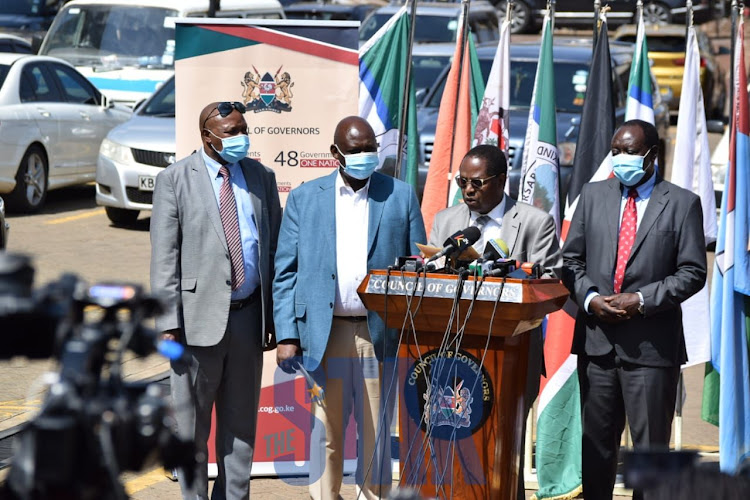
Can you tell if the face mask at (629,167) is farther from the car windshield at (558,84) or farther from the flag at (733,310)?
the car windshield at (558,84)

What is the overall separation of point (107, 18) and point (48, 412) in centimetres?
1601

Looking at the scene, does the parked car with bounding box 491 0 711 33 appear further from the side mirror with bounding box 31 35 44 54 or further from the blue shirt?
the blue shirt

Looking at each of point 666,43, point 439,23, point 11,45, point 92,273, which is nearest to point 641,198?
point 92,273

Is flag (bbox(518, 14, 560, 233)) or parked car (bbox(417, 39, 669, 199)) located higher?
parked car (bbox(417, 39, 669, 199))

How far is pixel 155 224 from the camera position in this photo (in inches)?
222

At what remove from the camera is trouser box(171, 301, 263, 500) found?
222 inches

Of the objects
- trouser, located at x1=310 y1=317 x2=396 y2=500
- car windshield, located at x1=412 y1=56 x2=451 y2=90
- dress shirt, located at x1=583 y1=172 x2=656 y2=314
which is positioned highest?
car windshield, located at x1=412 y1=56 x2=451 y2=90

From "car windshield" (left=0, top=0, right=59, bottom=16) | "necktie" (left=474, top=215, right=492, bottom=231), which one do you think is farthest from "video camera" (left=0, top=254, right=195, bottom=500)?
"car windshield" (left=0, top=0, right=59, bottom=16)

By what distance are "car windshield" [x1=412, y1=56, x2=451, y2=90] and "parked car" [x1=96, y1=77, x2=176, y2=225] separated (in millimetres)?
3382

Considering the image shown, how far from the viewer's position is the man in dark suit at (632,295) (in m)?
5.50

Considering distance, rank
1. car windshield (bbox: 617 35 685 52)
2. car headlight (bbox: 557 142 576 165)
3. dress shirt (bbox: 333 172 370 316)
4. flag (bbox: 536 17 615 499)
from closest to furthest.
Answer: dress shirt (bbox: 333 172 370 316), flag (bbox: 536 17 615 499), car headlight (bbox: 557 142 576 165), car windshield (bbox: 617 35 685 52)

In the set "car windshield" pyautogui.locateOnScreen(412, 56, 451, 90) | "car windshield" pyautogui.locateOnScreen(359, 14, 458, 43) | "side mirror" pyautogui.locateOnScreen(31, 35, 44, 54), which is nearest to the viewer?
"car windshield" pyautogui.locateOnScreen(412, 56, 451, 90)

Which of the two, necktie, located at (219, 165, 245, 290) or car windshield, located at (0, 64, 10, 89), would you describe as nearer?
necktie, located at (219, 165, 245, 290)

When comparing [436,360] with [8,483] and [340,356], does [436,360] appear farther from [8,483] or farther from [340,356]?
[8,483]
